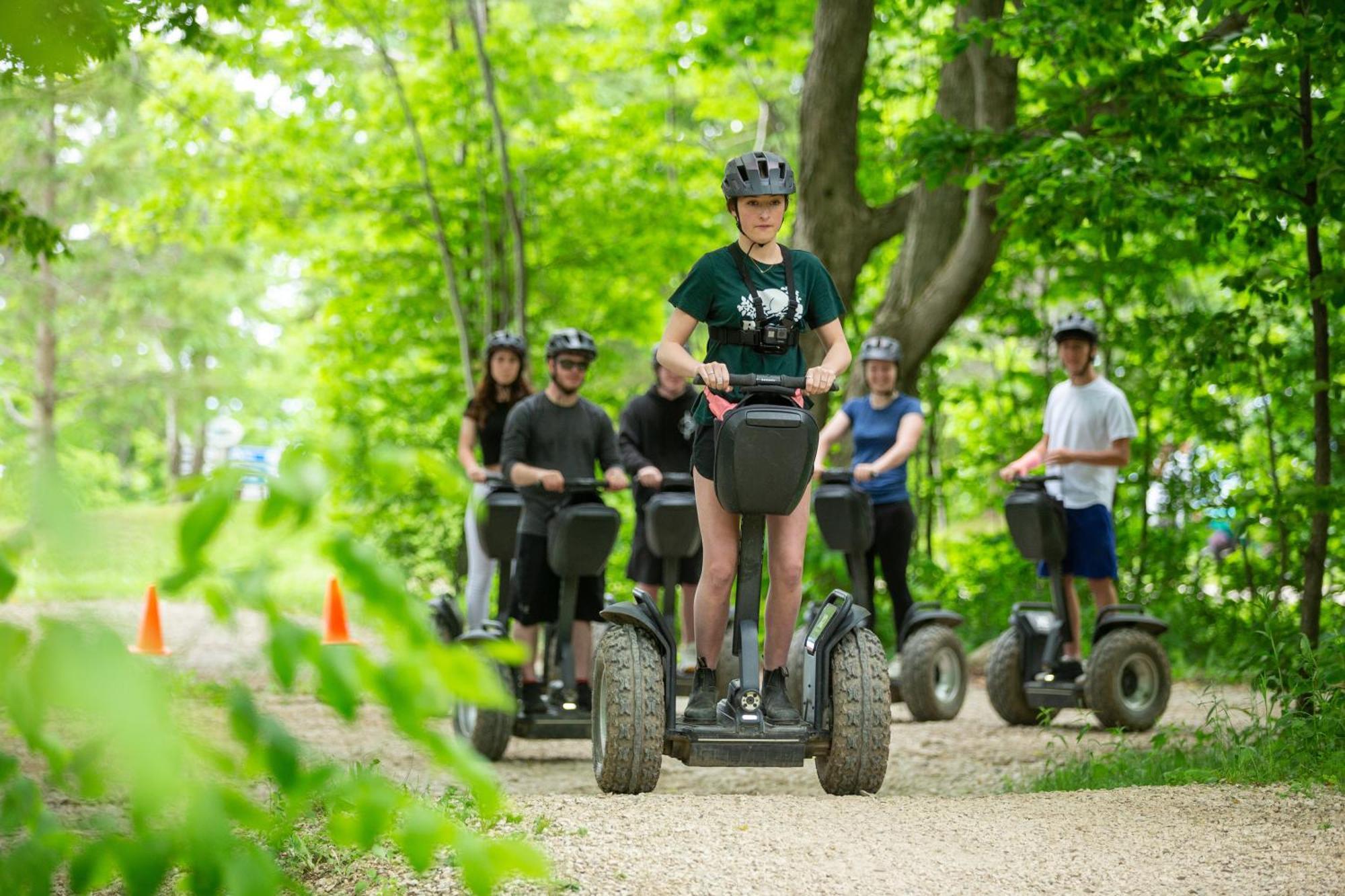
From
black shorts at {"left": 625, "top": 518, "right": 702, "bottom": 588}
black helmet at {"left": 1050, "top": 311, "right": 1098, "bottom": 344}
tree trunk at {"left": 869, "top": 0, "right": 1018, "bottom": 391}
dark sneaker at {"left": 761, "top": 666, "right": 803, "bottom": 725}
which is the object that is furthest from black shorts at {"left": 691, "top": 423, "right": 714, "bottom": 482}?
tree trunk at {"left": 869, "top": 0, "right": 1018, "bottom": 391}

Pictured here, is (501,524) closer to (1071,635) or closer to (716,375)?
(716,375)

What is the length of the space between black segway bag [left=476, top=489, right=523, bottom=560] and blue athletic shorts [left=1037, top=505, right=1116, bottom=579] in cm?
308

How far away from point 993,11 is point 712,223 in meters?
5.56

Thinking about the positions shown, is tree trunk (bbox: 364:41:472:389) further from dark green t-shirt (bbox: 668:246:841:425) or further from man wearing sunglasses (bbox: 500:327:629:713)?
dark green t-shirt (bbox: 668:246:841:425)

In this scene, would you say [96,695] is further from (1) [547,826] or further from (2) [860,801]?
(2) [860,801]

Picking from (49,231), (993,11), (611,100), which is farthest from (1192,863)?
(611,100)

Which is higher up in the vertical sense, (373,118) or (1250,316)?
(373,118)

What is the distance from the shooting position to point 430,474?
1.35 metres

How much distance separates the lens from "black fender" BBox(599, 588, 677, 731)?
16.6 feet

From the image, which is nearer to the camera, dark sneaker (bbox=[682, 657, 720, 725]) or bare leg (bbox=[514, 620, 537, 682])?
dark sneaker (bbox=[682, 657, 720, 725])

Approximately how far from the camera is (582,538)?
22.2 ft

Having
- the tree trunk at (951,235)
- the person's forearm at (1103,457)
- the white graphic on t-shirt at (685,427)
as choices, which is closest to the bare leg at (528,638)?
the white graphic on t-shirt at (685,427)

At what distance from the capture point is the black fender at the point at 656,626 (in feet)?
16.6

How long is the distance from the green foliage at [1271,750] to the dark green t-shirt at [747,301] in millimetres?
2046
